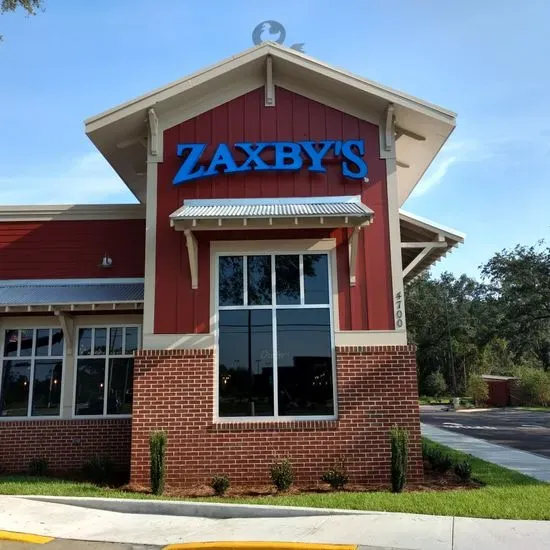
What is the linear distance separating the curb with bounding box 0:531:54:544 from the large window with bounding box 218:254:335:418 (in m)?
3.87

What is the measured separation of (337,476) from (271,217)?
14.5 feet

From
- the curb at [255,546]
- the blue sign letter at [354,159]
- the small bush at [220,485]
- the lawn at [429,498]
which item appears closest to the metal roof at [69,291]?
the lawn at [429,498]

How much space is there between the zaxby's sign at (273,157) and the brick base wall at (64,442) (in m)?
5.24

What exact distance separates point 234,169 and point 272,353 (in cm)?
354

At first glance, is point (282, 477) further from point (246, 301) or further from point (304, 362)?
point (246, 301)

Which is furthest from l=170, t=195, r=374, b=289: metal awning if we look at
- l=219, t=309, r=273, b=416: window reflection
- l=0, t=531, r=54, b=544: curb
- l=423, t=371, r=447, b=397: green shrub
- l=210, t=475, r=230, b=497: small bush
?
l=423, t=371, r=447, b=397: green shrub

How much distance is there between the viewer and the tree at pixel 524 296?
41344mm

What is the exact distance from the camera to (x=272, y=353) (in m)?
10.4

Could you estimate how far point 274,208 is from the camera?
10.3 metres

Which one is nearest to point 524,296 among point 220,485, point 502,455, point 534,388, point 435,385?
point 534,388

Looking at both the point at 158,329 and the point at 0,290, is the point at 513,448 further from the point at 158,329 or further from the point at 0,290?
the point at 0,290

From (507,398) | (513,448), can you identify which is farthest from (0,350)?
(507,398)

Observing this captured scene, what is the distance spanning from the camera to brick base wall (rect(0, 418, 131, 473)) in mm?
11523

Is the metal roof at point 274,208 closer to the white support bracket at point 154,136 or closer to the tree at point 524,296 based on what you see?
the white support bracket at point 154,136
